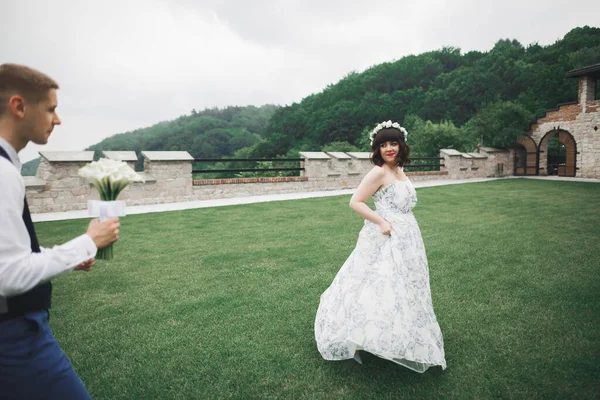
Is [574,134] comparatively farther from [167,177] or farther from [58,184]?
[58,184]

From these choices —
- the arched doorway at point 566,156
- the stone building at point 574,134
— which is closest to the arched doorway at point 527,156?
the stone building at point 574,134

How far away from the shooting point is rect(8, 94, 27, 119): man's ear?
134cm

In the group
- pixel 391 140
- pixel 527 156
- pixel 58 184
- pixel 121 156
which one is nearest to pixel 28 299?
pixel 391 140

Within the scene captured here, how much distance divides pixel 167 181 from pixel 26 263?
11.6m

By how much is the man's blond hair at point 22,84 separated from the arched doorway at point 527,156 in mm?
27972

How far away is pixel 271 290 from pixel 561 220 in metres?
7.34

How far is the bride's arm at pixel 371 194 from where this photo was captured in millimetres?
2832

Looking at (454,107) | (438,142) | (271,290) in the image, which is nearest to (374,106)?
(454,107)

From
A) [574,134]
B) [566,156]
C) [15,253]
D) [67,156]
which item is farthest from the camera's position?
[566,156]

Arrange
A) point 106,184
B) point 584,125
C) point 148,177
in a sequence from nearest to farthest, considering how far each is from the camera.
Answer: point 106,184, point 148,177, point 584,125

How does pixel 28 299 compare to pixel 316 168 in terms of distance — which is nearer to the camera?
pixel 28 299

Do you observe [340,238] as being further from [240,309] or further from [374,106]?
[374,106]

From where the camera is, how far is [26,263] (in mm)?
1203

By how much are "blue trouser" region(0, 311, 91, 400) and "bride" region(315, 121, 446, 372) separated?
1895mm
